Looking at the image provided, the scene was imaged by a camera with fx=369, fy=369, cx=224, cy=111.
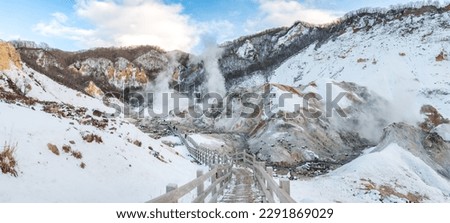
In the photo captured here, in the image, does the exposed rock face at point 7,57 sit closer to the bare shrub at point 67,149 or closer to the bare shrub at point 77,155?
the bare shrub at point 67,149

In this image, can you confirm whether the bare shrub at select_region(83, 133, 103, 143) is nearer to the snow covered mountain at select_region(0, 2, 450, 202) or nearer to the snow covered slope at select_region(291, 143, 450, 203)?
the snow covered mountain at select_region(0, 2, 450, 202)

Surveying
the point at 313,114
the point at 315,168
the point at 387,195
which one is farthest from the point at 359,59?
the point at 387,195

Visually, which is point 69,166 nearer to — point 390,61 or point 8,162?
point 8,162

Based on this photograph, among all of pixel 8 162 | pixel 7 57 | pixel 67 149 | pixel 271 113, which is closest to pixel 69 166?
pixel 67 149

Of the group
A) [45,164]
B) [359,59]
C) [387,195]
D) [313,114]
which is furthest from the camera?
[359,59]

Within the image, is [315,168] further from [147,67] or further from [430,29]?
[147,67]

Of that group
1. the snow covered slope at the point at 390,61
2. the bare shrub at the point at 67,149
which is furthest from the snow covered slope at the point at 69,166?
the snow covered slope at the point at 390,61

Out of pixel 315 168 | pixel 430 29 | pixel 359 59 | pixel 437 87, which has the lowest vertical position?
pixel 315 168
